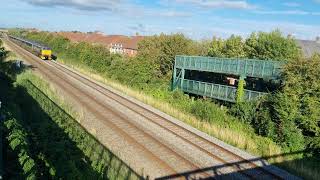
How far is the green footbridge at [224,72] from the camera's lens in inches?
1024

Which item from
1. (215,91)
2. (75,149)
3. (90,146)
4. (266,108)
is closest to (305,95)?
(266,108)

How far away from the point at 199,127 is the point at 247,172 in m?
7.96

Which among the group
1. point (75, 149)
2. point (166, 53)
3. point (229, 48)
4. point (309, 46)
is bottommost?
point (75, 149)

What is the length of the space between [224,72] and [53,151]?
19158 mm

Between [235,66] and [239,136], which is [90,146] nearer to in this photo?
[239,136]

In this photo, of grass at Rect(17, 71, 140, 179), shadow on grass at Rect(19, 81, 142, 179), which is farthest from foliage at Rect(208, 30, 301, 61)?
shadow on grass at Rect(19, 81, 142, 179)

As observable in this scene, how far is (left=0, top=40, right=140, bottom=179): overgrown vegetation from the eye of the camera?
11.1 meters

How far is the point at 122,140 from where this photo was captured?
17.8 metres

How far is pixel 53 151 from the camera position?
1340cm

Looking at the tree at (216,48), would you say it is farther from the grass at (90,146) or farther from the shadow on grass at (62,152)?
the shadow on grass at (62,152)

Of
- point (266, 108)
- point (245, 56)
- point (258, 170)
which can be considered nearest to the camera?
point (258, 170)

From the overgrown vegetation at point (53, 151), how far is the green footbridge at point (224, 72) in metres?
12.9

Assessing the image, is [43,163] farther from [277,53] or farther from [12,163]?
[277,53]

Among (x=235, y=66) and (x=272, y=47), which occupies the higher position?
(x=272, y=47)
